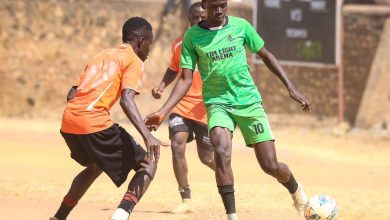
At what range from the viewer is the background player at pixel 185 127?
9383 millimetres

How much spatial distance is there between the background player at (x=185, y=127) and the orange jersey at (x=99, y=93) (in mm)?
2067

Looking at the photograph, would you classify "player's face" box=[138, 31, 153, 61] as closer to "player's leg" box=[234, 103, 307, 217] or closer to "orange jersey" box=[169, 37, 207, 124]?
"player's leg" box=[234, 103, 307, 217]

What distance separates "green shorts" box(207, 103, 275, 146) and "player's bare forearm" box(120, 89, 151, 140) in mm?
879

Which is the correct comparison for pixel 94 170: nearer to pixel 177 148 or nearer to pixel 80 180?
pixel 80 180

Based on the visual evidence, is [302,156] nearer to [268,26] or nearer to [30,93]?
[268,26]

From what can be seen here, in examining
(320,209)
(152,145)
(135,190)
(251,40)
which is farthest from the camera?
(320,209)

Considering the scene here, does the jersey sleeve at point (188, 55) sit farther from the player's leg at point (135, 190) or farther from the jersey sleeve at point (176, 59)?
the jersey sleeve at point (176, 59)

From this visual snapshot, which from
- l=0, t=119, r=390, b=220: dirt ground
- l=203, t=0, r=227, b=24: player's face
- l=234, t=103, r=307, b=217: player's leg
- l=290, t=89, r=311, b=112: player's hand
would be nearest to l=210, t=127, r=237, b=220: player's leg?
l=234, t=103, r=307, b=217: player's leg

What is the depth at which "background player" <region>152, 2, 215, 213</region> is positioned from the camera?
9383mm

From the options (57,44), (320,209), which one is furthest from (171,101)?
(57,44)

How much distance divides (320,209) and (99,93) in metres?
2.14

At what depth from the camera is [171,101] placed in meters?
7.49

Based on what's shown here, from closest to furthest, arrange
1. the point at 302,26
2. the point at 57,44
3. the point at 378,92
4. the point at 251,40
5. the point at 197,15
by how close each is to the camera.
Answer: the point at 251,40
the point at 197,15
the point at 302,26
the point at 378,92
the point at 57,44

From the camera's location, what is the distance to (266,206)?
997cm
